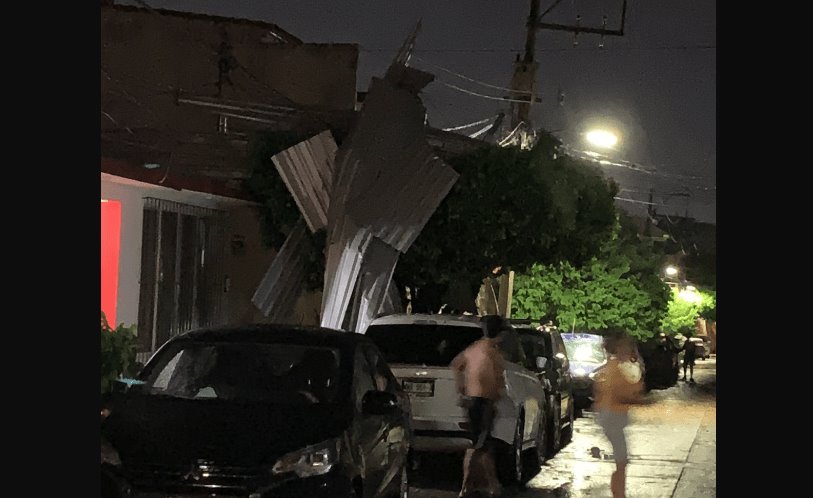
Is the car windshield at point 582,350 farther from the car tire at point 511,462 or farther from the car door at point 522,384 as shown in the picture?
the car tire at point 511,462

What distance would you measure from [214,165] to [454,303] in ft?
16.7

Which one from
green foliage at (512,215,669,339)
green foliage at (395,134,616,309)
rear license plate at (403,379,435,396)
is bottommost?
rear license plate at (403,379,435,396)

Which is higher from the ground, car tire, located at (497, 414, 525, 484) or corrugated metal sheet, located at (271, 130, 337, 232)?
corrugated metal sheet, located at (271, 130, 337, 232)

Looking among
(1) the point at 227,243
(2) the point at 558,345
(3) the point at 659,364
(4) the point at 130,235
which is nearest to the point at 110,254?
(4) the point at 130,235

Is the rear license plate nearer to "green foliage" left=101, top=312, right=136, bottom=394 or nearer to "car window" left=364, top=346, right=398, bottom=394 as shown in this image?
"car window" left=364, top=346, right=398, bottom=394

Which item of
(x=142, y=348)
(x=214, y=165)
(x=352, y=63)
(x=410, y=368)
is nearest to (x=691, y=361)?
(x=352, y=63)

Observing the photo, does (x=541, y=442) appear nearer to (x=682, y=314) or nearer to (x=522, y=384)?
(x=522, y=384)

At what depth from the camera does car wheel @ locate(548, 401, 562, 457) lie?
551 inches

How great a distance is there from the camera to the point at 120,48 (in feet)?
84.8

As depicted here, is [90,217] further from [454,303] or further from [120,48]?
[120,48]

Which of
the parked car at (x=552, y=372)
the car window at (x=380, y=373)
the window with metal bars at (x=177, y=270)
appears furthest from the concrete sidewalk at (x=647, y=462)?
the window with metal bars at (x=177, y=270)

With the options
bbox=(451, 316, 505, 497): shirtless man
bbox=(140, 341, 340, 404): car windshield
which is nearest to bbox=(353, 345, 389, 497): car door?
bbox=(140, 341, 340, 404): car windshield

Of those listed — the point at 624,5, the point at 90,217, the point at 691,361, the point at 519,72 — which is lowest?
the point at 691,361

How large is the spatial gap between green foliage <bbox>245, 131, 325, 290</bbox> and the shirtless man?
5611 millimetres
